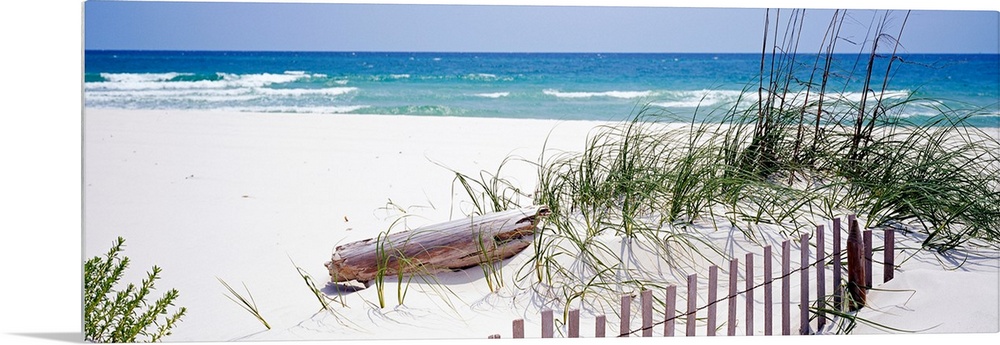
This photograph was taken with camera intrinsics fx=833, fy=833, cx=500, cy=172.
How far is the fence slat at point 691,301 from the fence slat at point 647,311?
0.13 meters

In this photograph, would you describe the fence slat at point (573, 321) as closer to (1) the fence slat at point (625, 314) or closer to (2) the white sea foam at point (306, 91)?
(1) the fence slat at point (625, 314)

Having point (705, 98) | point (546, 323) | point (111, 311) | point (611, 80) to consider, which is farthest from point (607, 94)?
point (111, 311)

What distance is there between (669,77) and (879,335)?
194cm

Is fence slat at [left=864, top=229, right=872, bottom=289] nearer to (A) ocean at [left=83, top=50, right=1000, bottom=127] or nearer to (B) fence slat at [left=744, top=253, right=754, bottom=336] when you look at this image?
(B) fence slat at [left=744, top=253, right=754, bottom=336]

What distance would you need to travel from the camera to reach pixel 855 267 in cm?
294

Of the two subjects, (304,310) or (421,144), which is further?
(421,144)

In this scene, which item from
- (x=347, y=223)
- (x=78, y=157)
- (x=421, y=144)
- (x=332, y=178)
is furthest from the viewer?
(x=421, y=144)

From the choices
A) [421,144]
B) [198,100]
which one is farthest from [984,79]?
[198,100]

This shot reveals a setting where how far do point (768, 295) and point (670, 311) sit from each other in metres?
0.43

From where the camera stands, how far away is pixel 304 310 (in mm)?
3211

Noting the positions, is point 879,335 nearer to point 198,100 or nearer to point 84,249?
point 84,249

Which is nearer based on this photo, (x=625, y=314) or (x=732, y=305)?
(x=625, y=314)

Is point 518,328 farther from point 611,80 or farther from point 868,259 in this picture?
point 611,80

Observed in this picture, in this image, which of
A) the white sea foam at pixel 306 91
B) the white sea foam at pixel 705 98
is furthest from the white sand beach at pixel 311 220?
the white sea foam at pixel 306 91
